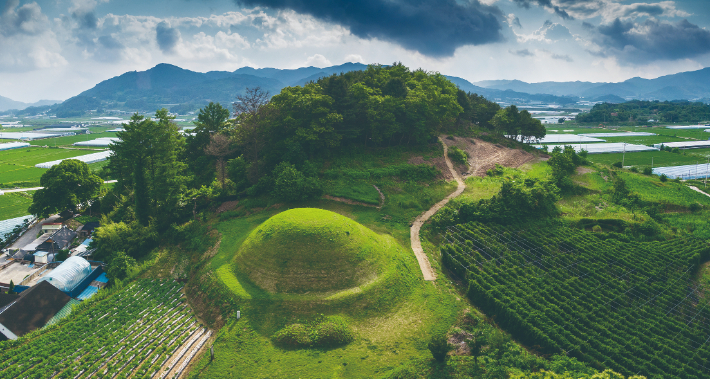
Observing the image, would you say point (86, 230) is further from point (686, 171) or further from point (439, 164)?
point (686, 171)

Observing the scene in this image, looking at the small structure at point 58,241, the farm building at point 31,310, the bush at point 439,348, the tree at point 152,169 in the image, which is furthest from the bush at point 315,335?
the small structure at point 58,241

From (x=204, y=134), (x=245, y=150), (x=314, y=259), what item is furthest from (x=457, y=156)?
(x=204, y=134)

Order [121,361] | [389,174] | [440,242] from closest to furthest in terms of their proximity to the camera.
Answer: [121,361] → [440,242] → [389,174]

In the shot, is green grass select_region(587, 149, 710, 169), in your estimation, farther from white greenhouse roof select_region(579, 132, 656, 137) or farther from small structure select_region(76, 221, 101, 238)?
small structure select_region(76, 221, 101, 238)

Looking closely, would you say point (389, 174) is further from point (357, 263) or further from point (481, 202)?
point (357, 263)

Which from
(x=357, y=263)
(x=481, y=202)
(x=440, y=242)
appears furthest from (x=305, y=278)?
(x=481, y=202)

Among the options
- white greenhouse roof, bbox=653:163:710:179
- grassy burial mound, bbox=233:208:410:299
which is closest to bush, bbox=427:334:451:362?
grassy burial mound, bbox=233:208:410:299

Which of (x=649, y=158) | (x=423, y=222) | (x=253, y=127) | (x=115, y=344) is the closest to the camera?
(x=115, y=344)
